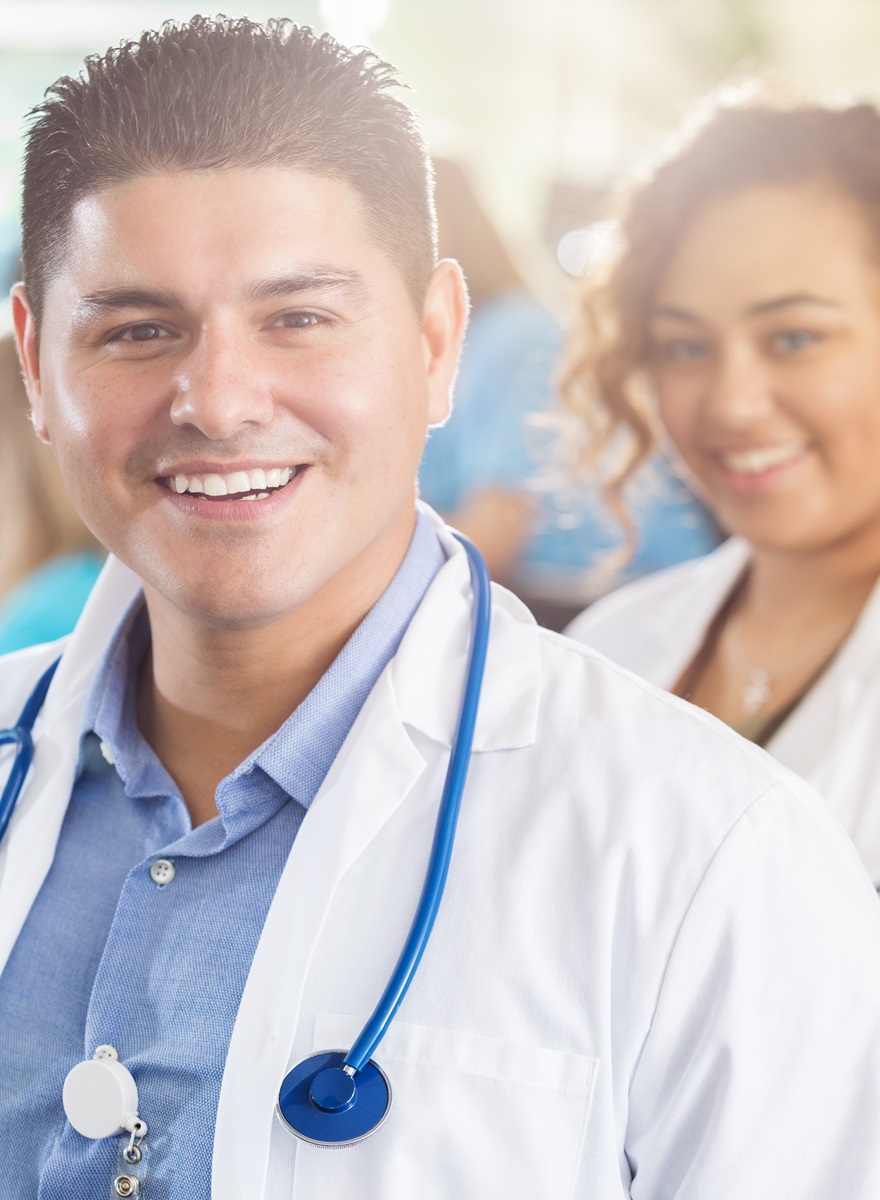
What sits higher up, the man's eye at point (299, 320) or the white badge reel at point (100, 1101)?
the man's eye at point (299, 320)

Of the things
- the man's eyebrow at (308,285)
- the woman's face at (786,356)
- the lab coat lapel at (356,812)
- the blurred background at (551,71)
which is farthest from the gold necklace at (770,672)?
the blurred background at (551,71)

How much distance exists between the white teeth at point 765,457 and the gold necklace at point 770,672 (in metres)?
0.20

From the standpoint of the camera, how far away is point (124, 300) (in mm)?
864

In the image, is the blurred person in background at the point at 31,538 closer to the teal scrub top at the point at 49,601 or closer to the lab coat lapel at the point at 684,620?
the teal scrub top at the point at 49,601

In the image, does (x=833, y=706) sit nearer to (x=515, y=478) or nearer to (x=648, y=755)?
(x=648, y=755)

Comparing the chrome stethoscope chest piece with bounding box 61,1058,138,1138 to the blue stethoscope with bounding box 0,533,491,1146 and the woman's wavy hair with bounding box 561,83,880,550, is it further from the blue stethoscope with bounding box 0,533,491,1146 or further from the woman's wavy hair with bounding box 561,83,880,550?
the woman's wavy hair with bounding box 561,83,880,550

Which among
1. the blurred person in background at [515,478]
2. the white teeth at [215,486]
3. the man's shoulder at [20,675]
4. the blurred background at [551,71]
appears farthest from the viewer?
the blurred background at [551,71]

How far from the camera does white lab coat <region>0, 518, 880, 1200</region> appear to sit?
77 cm

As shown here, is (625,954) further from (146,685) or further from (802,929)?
(146,685)

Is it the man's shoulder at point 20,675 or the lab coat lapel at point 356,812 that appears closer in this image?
the lab coat lapel at point 356,812

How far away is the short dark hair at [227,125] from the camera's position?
860mm

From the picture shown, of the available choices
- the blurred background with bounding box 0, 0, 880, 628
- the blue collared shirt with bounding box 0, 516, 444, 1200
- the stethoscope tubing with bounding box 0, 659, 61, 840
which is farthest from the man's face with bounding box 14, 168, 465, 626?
the blurred background with bounding box 0, 0, 880, 628

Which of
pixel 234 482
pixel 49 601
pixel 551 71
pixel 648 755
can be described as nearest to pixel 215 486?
pixel 234 482

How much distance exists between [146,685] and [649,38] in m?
2.51
